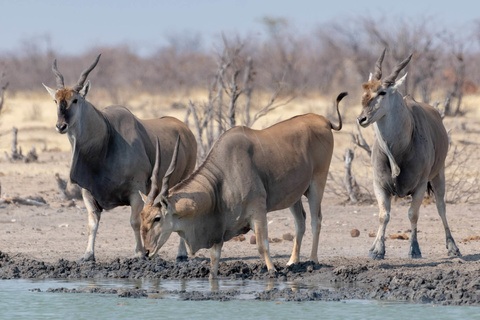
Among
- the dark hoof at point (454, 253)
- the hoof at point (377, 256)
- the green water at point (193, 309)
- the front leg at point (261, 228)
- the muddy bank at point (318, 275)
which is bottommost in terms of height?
the green water at point (193, 309)

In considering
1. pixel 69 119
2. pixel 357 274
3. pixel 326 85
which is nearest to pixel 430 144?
pixel 357 274

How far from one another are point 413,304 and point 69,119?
327 centimetres

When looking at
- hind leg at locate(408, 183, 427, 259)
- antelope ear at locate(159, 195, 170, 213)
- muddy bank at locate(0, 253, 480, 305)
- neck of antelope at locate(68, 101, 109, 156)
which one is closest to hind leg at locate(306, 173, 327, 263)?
muddy bank at locate(0, 253, 480, 305)

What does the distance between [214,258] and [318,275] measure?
914 millimetres

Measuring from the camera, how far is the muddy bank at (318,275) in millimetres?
6715

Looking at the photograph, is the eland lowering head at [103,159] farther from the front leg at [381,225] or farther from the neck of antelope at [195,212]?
the front leg at [381,225]

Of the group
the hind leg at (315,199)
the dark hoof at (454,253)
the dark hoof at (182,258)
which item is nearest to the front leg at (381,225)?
the hind leg at (315,199)

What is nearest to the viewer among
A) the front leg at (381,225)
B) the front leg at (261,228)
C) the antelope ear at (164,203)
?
the antelope ear at (164,203)

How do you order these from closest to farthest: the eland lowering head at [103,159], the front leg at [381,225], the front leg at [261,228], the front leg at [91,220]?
the front leg at [261,228]
the eland lowering head at [103,159]
the front leg at [91,220]
the front leg at [381,225]

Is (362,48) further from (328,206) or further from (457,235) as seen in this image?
(457,235)

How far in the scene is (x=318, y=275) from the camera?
7570 millimetres

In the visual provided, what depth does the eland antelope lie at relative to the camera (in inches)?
266

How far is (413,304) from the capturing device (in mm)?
6488

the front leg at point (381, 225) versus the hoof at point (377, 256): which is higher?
the front leg at point (381, 225)
